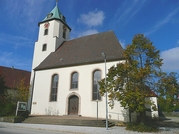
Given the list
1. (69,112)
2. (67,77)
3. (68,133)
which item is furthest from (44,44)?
(68,133)

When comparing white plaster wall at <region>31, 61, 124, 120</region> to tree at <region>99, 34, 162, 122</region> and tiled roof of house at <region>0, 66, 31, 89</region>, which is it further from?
tiled roof of house at <region>0, 66, 31, 89</region>

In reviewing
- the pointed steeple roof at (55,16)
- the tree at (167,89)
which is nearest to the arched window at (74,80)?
the tree at (167,89)

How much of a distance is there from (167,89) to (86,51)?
1263 cm

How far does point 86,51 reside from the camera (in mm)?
22141

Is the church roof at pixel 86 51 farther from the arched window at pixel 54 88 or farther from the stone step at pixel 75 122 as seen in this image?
the stone step at pixel 75 122

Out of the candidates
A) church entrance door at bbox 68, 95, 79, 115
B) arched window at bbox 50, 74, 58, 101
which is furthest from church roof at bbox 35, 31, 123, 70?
church entrance door at bbox 68, 95, 79, 115

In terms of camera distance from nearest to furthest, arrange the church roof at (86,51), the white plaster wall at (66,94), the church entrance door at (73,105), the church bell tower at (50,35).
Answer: the white plaster wall at (66,94) → the church entrance door at (73,105) → the church roof at (86,51) → the church bell tower at (50,35)

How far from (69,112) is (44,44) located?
12981 millimetres

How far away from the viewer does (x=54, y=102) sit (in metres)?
20.1

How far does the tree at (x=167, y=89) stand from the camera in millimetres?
11680

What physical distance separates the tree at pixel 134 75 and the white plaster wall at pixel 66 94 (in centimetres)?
471

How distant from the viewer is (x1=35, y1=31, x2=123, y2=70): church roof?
19531 mm

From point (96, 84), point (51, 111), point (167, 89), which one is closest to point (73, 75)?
point (96, 84)

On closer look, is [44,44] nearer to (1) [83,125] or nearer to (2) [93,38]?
(2) [93,38]
